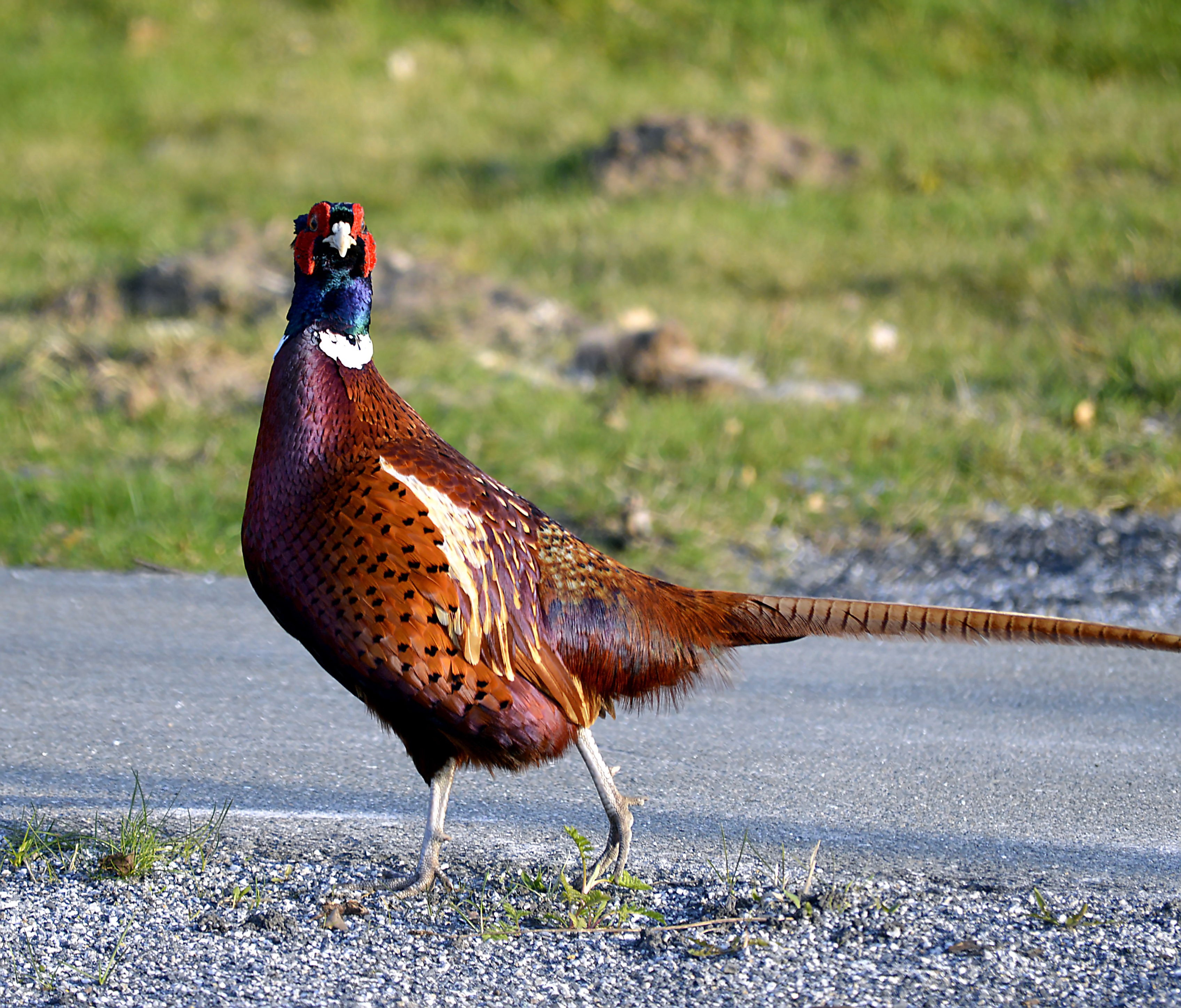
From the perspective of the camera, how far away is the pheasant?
2.71 meters

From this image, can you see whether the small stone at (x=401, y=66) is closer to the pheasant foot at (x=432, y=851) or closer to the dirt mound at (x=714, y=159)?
the dirt mound at (x=714, y=159)

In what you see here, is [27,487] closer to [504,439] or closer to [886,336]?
[504,439]

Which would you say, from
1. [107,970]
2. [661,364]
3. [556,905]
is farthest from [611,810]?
[661,364]

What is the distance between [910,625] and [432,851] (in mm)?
1103

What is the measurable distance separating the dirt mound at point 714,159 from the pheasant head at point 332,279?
8.19 m

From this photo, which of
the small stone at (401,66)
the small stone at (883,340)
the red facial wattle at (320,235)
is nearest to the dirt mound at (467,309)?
the small stone at (883,340)

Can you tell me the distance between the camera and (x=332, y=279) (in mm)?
2912

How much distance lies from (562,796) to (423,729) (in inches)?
34.5

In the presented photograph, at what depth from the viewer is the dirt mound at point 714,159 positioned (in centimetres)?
1093

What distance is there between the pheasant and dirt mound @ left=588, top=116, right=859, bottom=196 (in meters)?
8.25

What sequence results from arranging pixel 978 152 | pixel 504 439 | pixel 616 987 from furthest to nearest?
pixel 978 152 < pixel 504 439 < pixel 616 987

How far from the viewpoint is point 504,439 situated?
21.7 feet

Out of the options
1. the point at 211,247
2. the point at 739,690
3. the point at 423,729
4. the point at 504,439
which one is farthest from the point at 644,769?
the point at 211,247

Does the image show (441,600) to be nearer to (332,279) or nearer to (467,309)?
(332,279)
